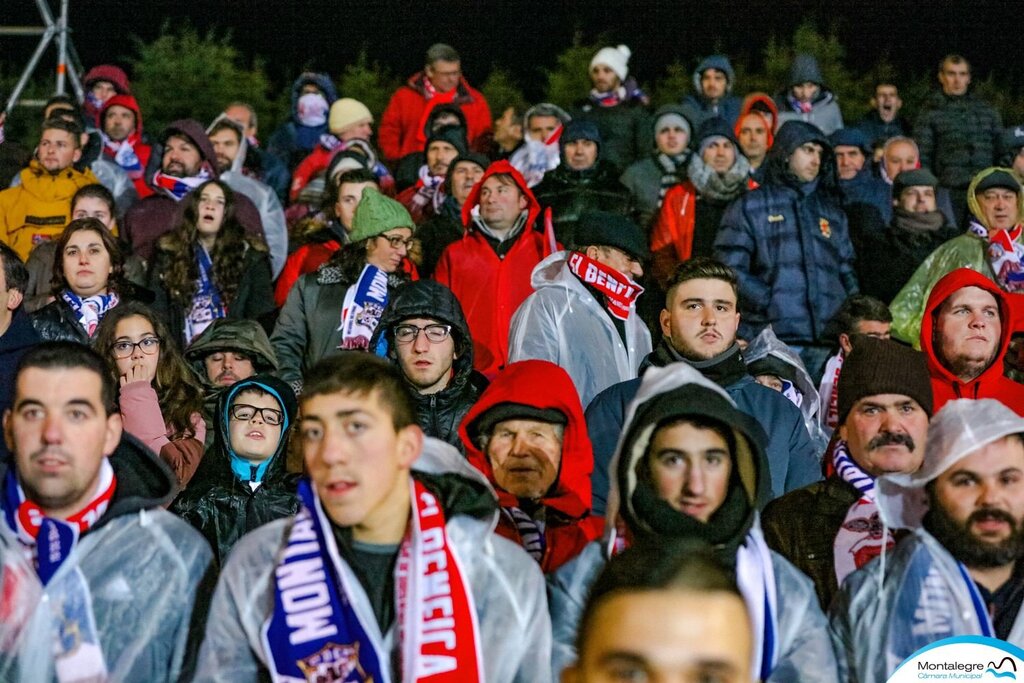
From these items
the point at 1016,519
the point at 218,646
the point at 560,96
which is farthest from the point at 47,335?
the point at 560,96

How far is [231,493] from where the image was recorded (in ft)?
19.3

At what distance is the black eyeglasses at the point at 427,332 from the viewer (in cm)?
679

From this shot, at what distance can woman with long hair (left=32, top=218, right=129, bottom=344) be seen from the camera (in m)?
7.54

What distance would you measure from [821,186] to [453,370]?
359 centimetres

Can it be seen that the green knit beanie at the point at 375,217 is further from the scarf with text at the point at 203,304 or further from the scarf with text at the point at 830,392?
the scarf with text at the point at 830,392

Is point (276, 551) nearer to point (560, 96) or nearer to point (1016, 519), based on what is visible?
point (1016, 519)

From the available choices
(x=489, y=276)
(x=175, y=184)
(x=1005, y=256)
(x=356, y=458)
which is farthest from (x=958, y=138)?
(x=356, y=458)

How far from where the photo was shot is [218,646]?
411 cm

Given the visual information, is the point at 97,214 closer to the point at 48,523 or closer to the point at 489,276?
the point at 489,276

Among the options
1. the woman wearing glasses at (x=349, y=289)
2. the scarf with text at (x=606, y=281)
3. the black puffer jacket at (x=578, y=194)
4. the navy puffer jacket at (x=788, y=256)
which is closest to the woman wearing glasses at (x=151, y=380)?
the woman wearing glasses at (x=349, y=289)

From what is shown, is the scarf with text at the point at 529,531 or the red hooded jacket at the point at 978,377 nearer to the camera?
the scarf with text at the point at 529,531

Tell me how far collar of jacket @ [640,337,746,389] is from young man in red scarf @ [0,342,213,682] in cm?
252

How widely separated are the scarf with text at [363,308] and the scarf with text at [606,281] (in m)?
1.15

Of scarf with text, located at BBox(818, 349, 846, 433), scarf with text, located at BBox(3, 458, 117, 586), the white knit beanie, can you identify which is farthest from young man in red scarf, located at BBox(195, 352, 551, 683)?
the white knit beanie
